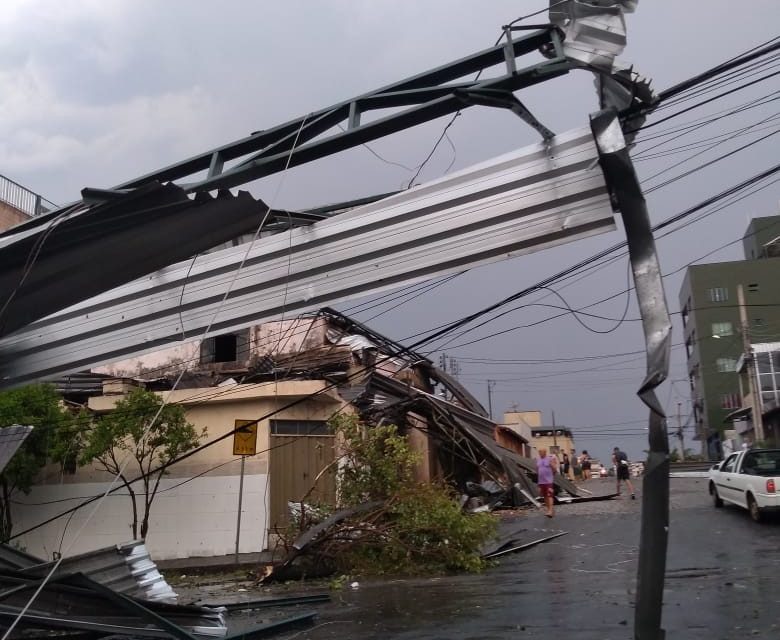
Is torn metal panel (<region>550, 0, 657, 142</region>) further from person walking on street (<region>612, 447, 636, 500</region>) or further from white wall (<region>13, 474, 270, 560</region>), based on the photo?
person walking on street (<region>612, 447, 636, 500</region>)

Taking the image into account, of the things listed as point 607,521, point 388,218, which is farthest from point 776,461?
point 388,218

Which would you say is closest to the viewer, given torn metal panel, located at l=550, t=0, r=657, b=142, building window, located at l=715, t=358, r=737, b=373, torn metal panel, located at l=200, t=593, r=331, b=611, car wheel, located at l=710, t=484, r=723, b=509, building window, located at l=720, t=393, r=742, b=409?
torn metal panel, located at l=550, t=0, r=657, b=142

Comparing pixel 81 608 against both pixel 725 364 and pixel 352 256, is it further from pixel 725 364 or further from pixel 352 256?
pixel 725 364

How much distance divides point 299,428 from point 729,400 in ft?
217

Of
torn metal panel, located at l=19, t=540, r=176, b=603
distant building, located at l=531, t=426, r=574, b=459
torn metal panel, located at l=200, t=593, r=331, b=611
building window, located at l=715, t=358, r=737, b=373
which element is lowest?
torn metal panel, located at l=200, t=593, r=331, b=611

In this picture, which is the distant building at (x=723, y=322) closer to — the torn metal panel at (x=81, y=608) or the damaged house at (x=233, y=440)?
the damaged house at (x=233, y=440)

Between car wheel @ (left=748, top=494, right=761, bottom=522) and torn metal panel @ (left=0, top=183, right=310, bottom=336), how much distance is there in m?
12.9

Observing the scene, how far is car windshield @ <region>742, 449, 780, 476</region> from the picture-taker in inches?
655

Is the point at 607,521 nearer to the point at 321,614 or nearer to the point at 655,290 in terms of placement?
the point at 321,614

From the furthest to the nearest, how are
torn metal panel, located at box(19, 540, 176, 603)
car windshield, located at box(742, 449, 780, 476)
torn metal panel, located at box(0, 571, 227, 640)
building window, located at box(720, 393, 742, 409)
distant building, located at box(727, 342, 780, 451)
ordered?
building window, located at box(720, 393, 742, 409) → distant building, located at box(727, 342, 780, 451) → car windshield, located at box(742, 449, 780, 476) → torn metal panel, located at box(19, 540, 176, 603) → torn metal panel, located at box(0, 571, 227, 640)

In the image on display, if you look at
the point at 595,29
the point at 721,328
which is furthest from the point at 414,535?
the point at 721,328

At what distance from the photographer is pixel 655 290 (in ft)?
19.9

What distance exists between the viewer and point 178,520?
17.3 meters

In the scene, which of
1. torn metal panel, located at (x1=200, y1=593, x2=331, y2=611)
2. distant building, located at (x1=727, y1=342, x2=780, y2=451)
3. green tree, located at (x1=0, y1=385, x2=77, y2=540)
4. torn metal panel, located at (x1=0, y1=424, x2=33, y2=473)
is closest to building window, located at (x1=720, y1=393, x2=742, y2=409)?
distant building, located at (x1=727, y1=342, x2=780, y2=451)
